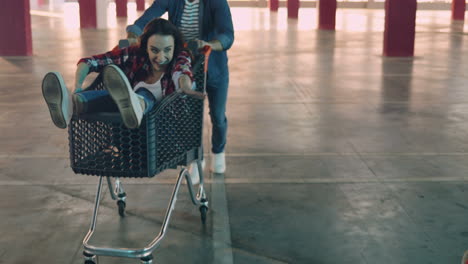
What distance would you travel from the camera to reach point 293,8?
1110 inches

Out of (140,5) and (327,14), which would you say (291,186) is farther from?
(140,5)

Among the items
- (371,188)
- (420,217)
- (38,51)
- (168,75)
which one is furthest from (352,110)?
(38,51)

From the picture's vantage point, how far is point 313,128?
649 centimetres

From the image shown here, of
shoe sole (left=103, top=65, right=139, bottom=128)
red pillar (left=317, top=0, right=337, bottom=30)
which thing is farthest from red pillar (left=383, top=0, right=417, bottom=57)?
shoe sole (left=103, top=65, right=139, bottom=128)

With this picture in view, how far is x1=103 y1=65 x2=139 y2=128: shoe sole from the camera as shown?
2789 mm

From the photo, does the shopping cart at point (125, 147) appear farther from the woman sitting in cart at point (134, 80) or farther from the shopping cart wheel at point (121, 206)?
the shopping cart wheel at point (121, 206)

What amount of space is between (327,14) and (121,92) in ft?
65.2

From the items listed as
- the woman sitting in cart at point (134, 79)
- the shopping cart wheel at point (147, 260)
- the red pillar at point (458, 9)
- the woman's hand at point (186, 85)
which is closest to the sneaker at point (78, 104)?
the woman sitting in cart at point (134, 79)

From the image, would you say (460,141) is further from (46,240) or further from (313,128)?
(46,240)

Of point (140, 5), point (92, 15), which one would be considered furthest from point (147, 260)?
point (140, 5)

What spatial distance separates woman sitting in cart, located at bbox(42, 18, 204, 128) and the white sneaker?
54.2 inches

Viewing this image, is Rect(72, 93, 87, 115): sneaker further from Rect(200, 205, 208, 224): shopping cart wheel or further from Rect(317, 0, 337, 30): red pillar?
Rect(317, 0, 337, 30): red pillar

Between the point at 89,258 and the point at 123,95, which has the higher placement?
the point at 123,95

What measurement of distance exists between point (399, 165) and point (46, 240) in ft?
9.29
